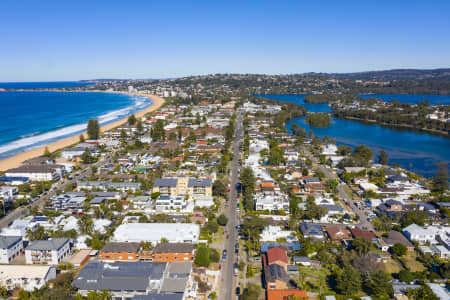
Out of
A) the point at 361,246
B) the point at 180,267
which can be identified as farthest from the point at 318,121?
the point at 180,267

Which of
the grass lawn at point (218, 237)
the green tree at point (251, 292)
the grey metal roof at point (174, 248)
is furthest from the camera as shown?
the grass lawn at point (218, 237)

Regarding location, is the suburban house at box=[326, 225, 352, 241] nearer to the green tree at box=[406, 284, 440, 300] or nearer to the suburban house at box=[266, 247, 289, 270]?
the suburban house at box=[266, 247, 289, 270]

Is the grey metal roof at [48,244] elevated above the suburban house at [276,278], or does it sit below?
above

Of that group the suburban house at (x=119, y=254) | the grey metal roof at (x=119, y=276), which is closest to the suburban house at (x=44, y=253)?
the suburban house at (x=119, y=254)

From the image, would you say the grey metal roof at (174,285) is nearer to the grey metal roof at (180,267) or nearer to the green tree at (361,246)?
the grey metal roof at (180,267)

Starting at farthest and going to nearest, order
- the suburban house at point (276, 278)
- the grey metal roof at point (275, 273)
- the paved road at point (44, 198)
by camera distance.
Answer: the paved road at point (44, 198) < the grey metal roof at point (275, 273) < the suburban house at point (276, 278)

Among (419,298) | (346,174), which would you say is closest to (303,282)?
(419,298)

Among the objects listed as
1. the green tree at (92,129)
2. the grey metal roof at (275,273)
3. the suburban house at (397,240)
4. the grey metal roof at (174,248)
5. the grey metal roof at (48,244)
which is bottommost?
the suburban house at (397,240)

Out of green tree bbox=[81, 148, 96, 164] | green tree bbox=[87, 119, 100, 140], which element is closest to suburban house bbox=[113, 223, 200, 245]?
green tree bbox=[81, 148, 96, 164]
